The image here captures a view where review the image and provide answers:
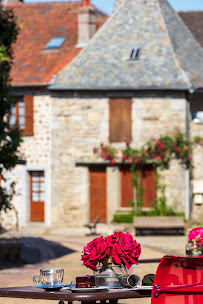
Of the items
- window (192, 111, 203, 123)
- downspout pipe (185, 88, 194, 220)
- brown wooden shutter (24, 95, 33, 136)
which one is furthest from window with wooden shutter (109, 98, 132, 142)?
brown wooden shutter (24, 95, 33, 136)

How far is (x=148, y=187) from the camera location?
26.1 metres

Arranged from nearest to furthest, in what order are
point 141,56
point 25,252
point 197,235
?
point 197,235 < point 25,252 < point 141,56

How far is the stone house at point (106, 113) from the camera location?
85.6 feet

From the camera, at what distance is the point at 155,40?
27234 mm

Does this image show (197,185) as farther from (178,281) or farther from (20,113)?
(178,281)

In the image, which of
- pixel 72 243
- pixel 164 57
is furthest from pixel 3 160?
pixel 164 57

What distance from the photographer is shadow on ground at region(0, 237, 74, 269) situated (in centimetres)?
1689

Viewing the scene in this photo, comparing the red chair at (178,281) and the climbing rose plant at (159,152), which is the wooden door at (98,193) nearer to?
the climbing rose plant at (159,152)

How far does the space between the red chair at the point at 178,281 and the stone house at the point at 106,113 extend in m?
20.6

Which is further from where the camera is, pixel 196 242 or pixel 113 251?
pixel 196 242

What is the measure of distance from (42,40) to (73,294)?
25194 millimetres

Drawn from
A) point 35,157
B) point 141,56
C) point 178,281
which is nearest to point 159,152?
point 141,56

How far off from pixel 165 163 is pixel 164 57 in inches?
150

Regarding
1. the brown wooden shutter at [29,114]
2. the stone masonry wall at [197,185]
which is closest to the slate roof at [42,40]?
the brown wooden shutter at [29,114]
